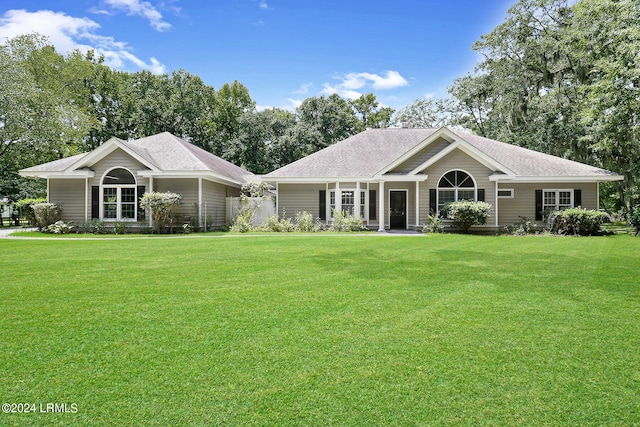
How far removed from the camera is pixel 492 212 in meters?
18.8

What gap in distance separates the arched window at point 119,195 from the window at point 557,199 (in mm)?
20164

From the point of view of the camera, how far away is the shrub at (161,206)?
1769 centimetres

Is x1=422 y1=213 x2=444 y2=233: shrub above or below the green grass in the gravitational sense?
above

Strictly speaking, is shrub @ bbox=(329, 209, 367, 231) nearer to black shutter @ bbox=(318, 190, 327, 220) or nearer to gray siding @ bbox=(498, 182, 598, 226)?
black shutter @ bbox=(318, 190, 327, 220)

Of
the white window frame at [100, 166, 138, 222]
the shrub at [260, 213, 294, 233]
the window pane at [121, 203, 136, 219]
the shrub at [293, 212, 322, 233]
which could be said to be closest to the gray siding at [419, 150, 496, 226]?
the shrub at [293, 212, 322, 233]

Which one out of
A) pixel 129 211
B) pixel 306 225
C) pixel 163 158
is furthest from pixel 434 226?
pixel 129 211

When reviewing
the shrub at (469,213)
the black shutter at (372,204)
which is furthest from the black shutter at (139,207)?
the shrub at (469,213)

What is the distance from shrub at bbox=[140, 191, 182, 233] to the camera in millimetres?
17688

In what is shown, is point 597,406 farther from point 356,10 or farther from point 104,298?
point 356,10

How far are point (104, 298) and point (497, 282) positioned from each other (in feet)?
20.4

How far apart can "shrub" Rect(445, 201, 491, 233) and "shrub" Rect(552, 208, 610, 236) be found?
3.30 meters

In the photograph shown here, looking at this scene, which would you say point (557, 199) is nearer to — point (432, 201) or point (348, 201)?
point (432, 201)

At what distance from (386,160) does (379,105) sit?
2422 centimetres

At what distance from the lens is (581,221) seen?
17.3m
